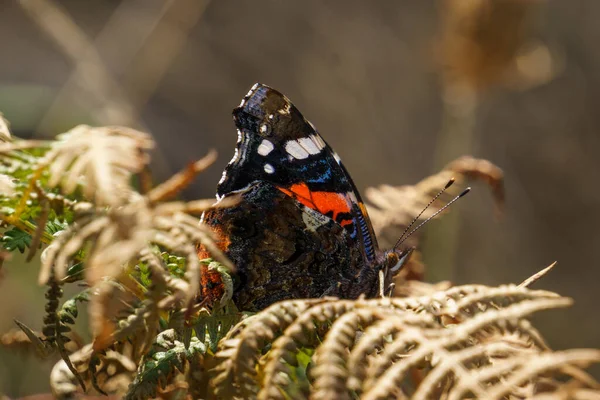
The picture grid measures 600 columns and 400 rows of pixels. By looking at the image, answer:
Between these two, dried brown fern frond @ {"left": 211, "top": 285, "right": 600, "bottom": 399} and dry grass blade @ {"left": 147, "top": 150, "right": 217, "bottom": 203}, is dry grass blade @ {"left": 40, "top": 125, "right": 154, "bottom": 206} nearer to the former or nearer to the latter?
dry grass blade @ {"left": 147, "top": 150, "right": 217, "bottom": 203}

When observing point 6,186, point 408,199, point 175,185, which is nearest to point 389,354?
point 175,185

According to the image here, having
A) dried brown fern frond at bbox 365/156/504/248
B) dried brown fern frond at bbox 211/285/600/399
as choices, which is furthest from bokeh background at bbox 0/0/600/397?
dried brown fern frond at bbox 211/285/600/399

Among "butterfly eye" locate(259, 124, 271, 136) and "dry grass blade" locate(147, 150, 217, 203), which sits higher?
"butterfly eye" locate(259, 124, 271, 136)

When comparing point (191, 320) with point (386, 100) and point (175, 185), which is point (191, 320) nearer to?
point (175, 185)

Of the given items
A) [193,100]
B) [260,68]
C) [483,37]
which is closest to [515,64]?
[483,37]

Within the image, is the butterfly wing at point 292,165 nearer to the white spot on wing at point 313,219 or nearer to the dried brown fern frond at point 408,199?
the white spot on wing at point 313,219

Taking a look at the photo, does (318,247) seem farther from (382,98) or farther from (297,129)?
(382,98)

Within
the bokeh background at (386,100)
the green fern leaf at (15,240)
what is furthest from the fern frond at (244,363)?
the bokeh background at (386,100)
